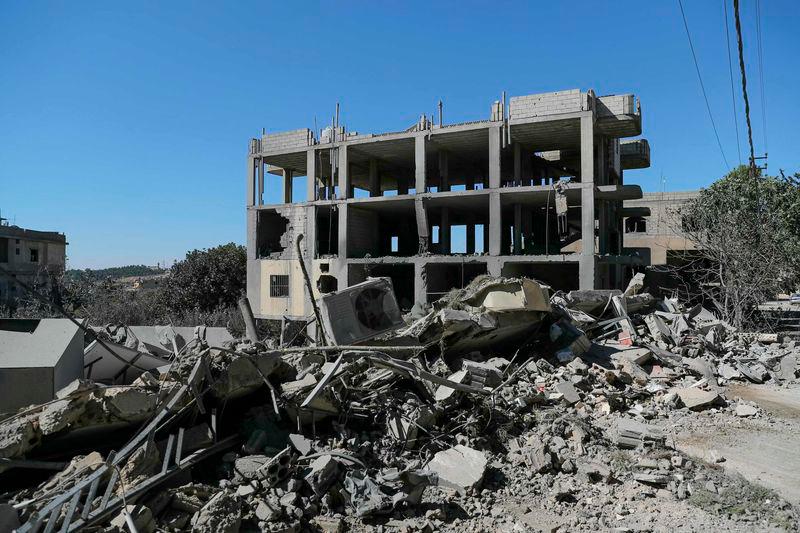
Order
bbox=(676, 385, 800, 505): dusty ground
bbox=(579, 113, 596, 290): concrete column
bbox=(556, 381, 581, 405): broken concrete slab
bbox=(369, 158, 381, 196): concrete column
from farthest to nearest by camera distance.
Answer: bbox=(369, 158, 381, 196): concrete column, bbox=(579, 113, 596, 290): concrete column, bbox=(556, 381, 581, 405): broken concrete slab, bbox=(676, 385, 800, 505): dusty ground

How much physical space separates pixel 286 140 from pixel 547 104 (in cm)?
1244

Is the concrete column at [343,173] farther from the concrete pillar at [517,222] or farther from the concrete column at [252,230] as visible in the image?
the concrete pillar at [517,222]

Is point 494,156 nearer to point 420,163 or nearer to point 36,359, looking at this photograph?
point 420,163

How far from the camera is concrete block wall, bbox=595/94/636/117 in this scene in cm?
1828

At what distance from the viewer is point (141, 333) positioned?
35.2ft

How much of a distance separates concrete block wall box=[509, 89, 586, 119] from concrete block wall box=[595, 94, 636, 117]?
750 millimetres

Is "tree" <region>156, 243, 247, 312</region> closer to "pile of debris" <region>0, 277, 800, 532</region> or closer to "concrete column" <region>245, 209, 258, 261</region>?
"concrete column" <region>245, 209, 258, 261</region>

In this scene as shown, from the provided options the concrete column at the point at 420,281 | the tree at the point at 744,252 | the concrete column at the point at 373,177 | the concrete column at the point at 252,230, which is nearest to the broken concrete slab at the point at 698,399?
the tree at the point at 744,252

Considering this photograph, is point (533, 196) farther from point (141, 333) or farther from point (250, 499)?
point (250, 499)

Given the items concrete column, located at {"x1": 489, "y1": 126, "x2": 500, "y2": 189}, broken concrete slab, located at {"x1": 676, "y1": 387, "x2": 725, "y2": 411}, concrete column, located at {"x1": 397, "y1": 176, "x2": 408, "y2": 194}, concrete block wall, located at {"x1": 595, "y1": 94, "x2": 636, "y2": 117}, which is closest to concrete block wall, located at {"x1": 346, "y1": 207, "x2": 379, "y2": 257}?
concrete column, located at {"x1": 397, "y1": 176, "x2": 408, "y2": 194}

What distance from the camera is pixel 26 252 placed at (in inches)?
1417

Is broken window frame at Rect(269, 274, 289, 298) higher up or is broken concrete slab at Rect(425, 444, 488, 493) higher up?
broken window frame at Rect(269, 274, 289, 298)

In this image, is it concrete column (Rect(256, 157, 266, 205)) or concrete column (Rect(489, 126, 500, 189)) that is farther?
concrete column (Rect(256, 157, 266, 205))

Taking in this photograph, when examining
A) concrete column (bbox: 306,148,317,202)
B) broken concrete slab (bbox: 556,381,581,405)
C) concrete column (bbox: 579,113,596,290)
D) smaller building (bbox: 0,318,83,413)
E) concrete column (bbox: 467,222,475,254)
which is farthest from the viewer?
concrete column (bbox: 467,222,475,254)
